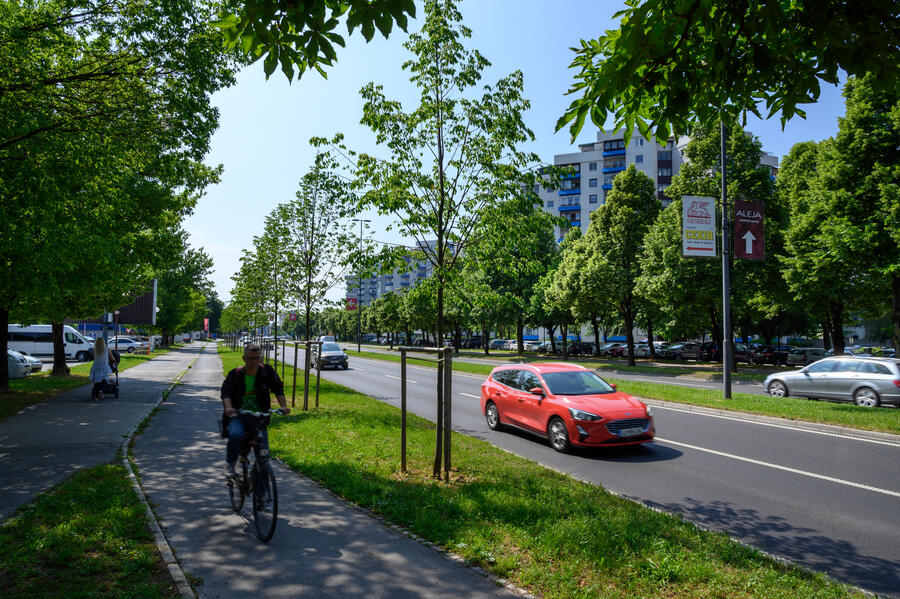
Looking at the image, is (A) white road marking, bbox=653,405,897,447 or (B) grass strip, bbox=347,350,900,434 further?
(B) grass strip, bbox=347,350,900,434

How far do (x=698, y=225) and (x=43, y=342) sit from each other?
4538cm

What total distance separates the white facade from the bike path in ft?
241

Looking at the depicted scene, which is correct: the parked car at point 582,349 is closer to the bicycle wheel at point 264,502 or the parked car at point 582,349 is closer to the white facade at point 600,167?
the white facade at point 600,167

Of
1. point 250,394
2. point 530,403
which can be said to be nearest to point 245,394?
point 250,394

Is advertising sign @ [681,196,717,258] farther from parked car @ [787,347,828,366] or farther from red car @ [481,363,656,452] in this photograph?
parked car @ [787,347,828,366]

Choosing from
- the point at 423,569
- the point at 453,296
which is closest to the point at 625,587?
the point at 423,569

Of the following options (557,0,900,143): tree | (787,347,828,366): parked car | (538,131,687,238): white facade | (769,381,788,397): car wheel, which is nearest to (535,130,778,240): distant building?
(538,131,687,238): white facade

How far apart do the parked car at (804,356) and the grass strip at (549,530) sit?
3528cm

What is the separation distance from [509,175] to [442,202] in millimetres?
1097

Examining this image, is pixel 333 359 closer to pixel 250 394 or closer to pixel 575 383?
pixel 575 383

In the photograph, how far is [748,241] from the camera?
15211mm

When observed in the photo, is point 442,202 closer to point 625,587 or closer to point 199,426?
point 625,587

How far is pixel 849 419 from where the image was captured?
11.6 metres

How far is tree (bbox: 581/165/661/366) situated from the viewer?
35.0 m
